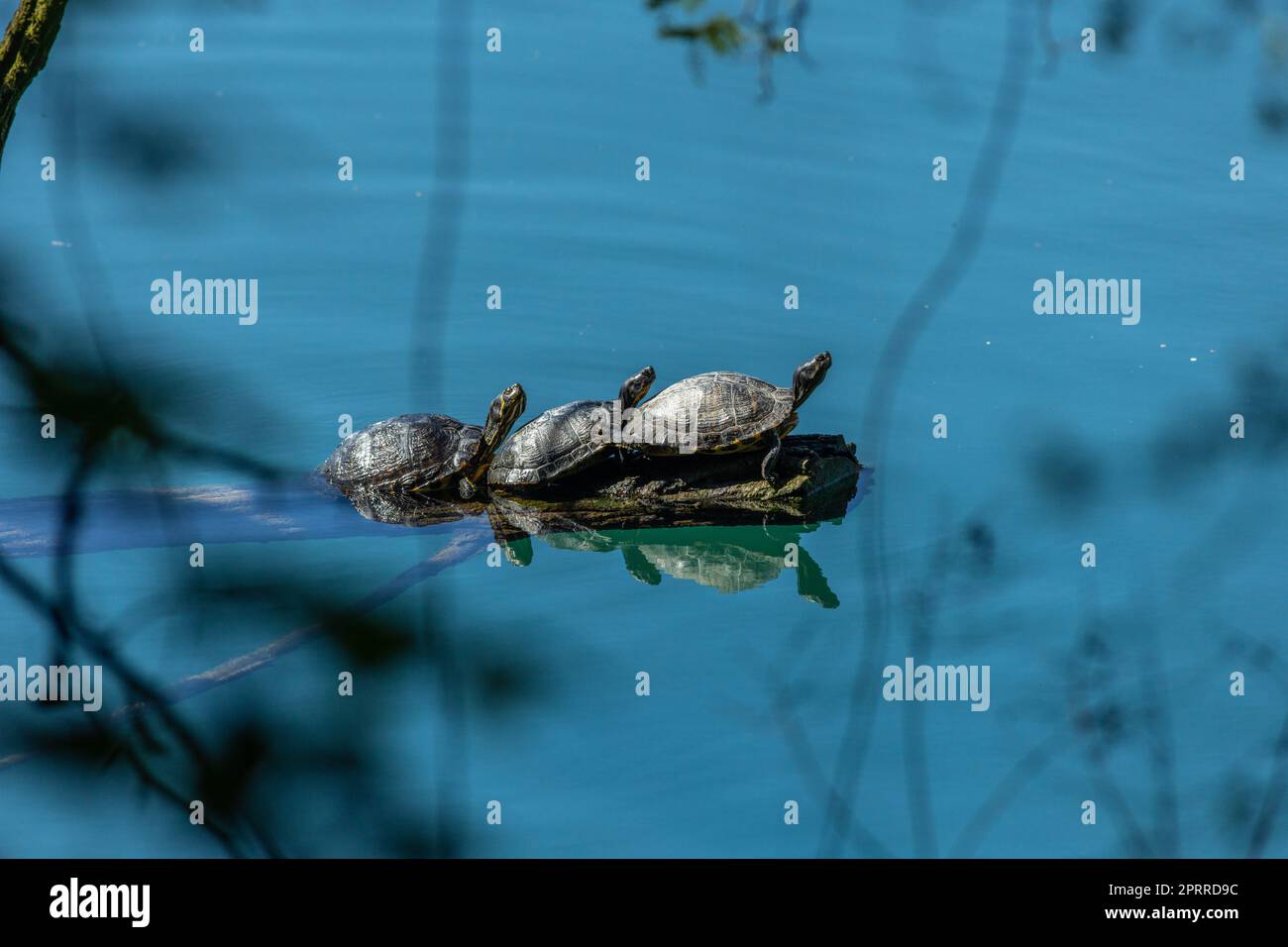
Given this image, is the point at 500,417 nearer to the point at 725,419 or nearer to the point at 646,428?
the point at 646,428

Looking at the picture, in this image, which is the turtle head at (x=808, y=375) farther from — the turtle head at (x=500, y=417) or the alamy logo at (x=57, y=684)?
the alamy logo at (x=57, y=684)

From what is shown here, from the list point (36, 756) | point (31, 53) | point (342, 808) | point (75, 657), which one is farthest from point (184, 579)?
point (31, 53)

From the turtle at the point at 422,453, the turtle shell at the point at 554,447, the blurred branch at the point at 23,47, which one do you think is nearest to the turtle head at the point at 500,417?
the turtle at the point at 422,453

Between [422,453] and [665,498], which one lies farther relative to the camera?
[422,453]

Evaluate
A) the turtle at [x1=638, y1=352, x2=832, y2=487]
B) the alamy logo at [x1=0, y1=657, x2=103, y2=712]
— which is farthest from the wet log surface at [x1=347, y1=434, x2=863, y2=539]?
the alamy logo at [x1=0, y1=657, x2=103, y2=712]

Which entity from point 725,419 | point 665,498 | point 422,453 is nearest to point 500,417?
point 422,453

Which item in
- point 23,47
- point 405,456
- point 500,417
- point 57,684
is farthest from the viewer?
point 500,417
